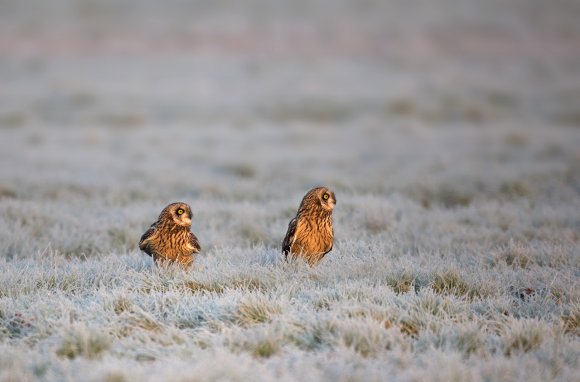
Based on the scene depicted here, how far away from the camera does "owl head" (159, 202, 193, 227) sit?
6895mm

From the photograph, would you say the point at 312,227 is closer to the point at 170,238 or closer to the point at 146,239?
the point at 170,238

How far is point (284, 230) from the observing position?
31.8ft

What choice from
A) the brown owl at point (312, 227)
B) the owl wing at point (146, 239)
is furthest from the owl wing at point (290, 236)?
the owl wing at point (146, 239)

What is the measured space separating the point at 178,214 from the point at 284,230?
2969mm

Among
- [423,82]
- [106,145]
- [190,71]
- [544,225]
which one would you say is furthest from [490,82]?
[544,225]

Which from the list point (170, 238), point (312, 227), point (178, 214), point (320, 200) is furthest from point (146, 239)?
point (320, 200)

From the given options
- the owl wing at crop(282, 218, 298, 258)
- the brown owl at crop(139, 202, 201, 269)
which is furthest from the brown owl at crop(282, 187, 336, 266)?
the brown owl at crop(139, 202, 201, 269)

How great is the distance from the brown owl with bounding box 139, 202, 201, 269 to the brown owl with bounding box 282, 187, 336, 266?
1033mm

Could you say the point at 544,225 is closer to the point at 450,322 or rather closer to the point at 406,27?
the point at 450,322

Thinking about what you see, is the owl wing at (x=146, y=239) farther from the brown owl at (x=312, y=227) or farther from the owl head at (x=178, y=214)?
the brown owl at (x=312, y=227)

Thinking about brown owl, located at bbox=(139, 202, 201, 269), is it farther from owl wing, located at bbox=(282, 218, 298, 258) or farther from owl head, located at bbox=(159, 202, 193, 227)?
owl wing, located at bbox=(282, 218, 298, 258)

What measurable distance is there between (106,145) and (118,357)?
56.8 ft

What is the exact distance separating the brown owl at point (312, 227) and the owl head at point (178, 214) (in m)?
1.03

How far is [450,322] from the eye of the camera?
547 centimetres
